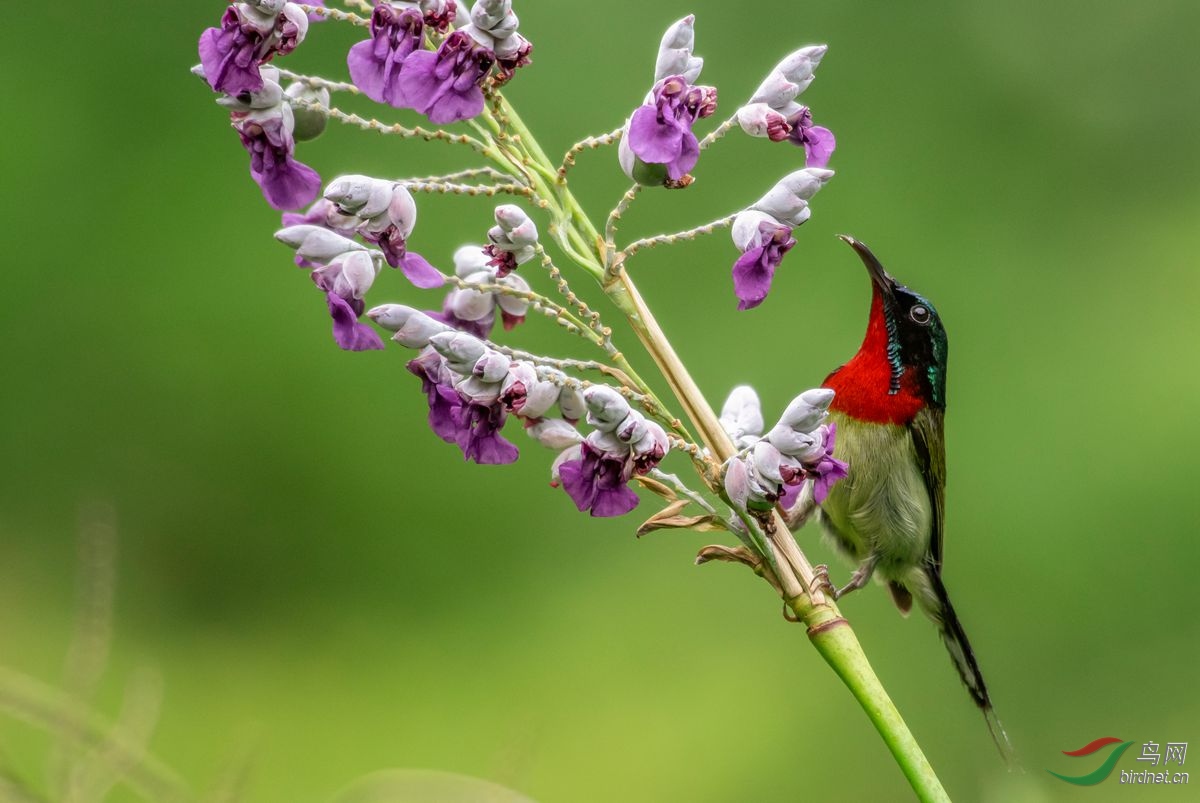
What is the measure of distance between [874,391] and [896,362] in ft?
0.25

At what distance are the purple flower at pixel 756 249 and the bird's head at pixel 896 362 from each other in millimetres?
1043

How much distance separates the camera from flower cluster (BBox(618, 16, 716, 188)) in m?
1.09

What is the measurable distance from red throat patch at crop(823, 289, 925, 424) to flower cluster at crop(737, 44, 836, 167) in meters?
1.13

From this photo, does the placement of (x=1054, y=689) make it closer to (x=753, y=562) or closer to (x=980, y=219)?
(x=980, y=219)

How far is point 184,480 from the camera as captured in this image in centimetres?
457

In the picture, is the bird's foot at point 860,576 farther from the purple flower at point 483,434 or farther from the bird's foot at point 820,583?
the purple flower at point 483,434

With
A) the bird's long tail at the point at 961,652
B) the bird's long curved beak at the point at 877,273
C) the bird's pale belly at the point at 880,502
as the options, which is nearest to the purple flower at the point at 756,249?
the bird's long curved beak at the point at 877,273

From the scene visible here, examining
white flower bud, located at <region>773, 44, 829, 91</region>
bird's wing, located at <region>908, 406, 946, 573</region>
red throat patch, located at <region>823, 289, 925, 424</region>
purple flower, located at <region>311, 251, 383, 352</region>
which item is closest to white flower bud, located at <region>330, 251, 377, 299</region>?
purple flower, located at <region>311, 251, 383, 352</region>

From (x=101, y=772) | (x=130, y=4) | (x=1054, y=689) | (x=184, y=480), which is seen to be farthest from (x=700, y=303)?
(x=101, y=772)

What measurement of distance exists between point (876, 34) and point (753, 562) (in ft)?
12.9

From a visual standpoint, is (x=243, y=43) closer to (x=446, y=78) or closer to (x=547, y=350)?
(x=446, y=78)

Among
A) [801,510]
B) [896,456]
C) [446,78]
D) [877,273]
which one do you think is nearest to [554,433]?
[446,78]

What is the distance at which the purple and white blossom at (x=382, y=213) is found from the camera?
1.11 meters

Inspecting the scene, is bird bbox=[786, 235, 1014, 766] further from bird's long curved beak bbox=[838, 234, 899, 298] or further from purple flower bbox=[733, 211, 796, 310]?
purple flower bbox=[733, 211, 796, 310]
